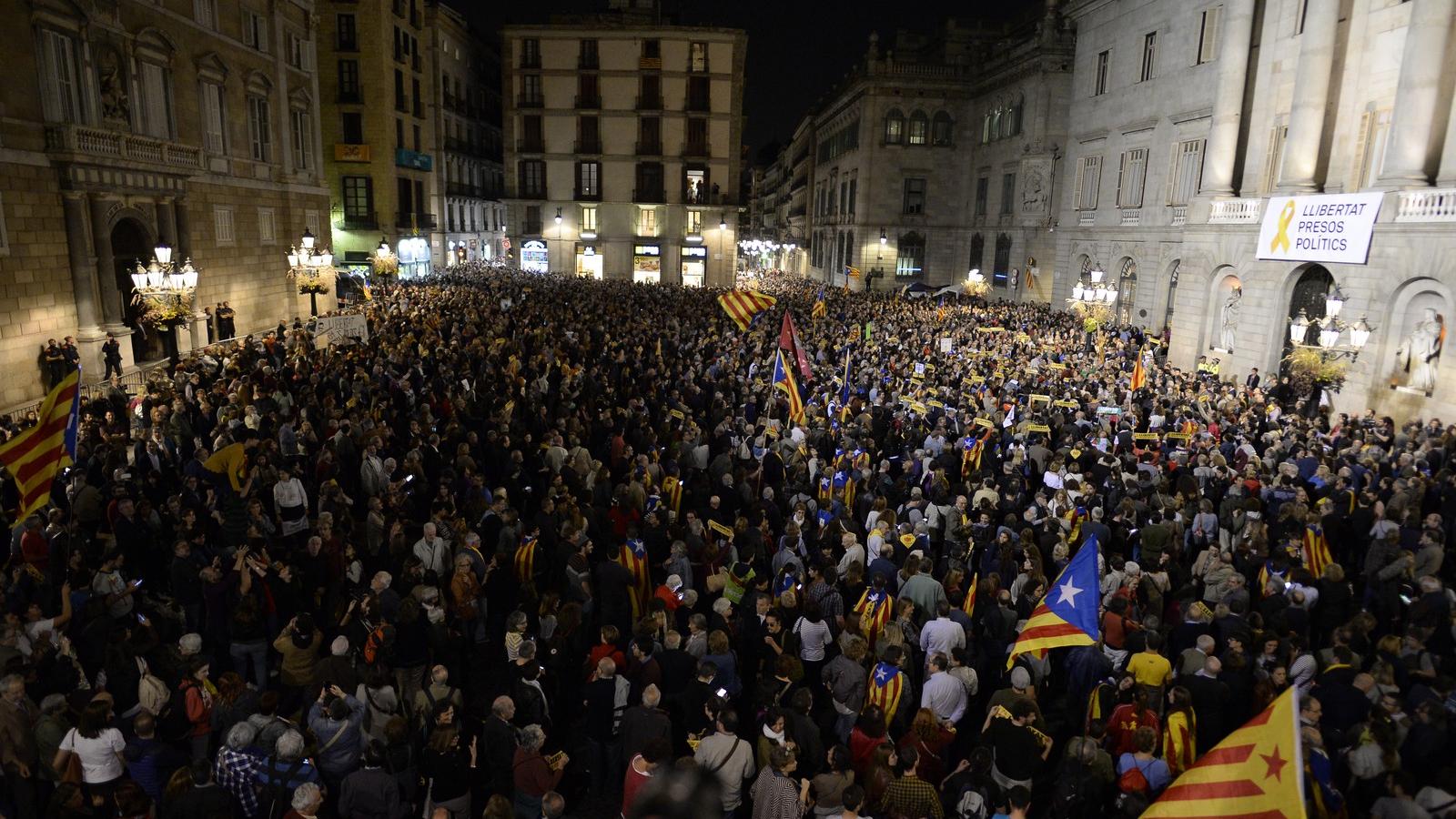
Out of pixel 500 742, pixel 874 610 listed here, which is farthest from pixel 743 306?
pixel 500 742

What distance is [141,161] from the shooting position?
2142cm

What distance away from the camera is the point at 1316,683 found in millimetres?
6957

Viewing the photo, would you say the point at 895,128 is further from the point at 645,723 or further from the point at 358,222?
the point at 645,723

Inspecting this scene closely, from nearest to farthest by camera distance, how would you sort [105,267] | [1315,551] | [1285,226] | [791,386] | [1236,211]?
[1315,551] < [791,386] < [105,267] < [1285,226] < [1236,211]

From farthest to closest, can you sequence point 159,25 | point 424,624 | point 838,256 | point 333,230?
point 838,256
point 333,230
point 159,25
point 424,624

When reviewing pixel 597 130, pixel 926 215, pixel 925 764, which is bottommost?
pixel 925 764

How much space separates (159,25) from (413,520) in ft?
66.8

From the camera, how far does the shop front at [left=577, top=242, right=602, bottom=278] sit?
185 ft

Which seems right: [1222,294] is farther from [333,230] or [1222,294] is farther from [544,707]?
[333,230]

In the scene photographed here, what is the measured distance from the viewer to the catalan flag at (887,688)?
269 inches

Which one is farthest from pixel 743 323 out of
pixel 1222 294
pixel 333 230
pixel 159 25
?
pixel 333 230

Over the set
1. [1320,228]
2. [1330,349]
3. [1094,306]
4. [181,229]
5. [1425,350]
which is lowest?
[1330,349]

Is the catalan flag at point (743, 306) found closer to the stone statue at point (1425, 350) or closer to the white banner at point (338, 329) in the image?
the white banner at point (338, 329)

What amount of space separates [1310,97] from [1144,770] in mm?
22348
